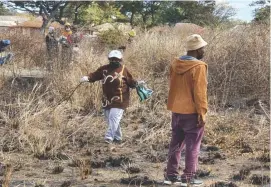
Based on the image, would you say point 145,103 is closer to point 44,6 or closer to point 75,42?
point 75,42

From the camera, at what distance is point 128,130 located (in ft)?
26.0

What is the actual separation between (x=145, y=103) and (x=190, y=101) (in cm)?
434

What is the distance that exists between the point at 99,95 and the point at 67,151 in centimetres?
268

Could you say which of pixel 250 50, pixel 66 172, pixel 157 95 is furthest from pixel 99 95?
pixel 66 172

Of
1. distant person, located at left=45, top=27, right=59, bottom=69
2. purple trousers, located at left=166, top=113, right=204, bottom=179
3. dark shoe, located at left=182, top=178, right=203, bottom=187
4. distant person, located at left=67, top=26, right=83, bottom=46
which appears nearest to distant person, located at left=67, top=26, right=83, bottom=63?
distant person, located at left=67, top=26, right=83, bottom=46

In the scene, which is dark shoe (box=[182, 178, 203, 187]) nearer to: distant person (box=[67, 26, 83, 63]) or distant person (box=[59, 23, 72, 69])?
distant person (box=[59, 23, 72, 69])

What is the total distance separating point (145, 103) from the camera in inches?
362

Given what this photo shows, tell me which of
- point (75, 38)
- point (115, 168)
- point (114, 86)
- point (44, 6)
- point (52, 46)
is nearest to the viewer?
point (115, 168)

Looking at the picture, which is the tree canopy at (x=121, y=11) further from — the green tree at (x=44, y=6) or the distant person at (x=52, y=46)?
the distant person at (x=52, y=46)

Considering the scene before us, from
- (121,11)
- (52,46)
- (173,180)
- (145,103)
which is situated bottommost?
(121,11)

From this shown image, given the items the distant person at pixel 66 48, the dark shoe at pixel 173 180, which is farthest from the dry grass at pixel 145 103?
the dark shoe at pixel 173 180

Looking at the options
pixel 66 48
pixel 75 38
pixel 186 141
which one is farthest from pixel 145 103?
pixel 186 141

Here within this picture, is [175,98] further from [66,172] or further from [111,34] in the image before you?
[111,34]

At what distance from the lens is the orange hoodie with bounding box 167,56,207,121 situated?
477 centimetres
